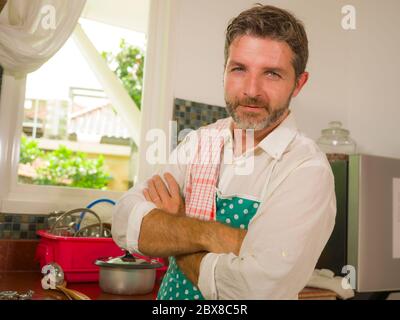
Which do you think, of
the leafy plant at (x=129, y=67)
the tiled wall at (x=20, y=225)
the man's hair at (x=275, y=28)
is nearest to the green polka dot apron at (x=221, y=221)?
the man's hair at (x=275, y=28)

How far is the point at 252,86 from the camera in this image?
2.63 ft

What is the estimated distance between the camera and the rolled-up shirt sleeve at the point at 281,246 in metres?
0.71

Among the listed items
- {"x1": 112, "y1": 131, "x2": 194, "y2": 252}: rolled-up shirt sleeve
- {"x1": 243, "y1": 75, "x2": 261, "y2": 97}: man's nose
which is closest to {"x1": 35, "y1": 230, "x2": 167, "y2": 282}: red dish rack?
{"x1": 112, "y1": 131, "x2": 194, "y2": 252}: rolled-up shirt sleeve

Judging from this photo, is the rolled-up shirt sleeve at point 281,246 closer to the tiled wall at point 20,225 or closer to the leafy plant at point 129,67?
the tiled wall at point 20,225

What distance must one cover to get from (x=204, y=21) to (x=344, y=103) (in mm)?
539

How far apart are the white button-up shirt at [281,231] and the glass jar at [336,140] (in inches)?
28.0

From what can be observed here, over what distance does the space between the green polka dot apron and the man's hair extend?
263mm

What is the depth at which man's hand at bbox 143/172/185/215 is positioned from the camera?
0.84m

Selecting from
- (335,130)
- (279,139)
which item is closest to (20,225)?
(279,139)

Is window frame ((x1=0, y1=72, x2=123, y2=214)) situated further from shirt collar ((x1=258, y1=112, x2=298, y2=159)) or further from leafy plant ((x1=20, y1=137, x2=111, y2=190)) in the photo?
shirt collar ((x1=258, y1=112, x2=298, y2=159))

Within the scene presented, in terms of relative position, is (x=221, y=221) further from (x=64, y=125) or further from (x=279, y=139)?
(x=64, y=125)

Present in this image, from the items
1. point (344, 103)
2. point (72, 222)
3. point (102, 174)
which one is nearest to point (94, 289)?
point (72, 222)

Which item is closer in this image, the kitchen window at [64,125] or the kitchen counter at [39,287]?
the kitchen counter at [39,287]

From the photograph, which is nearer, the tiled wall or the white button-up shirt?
the white button-up shirt
